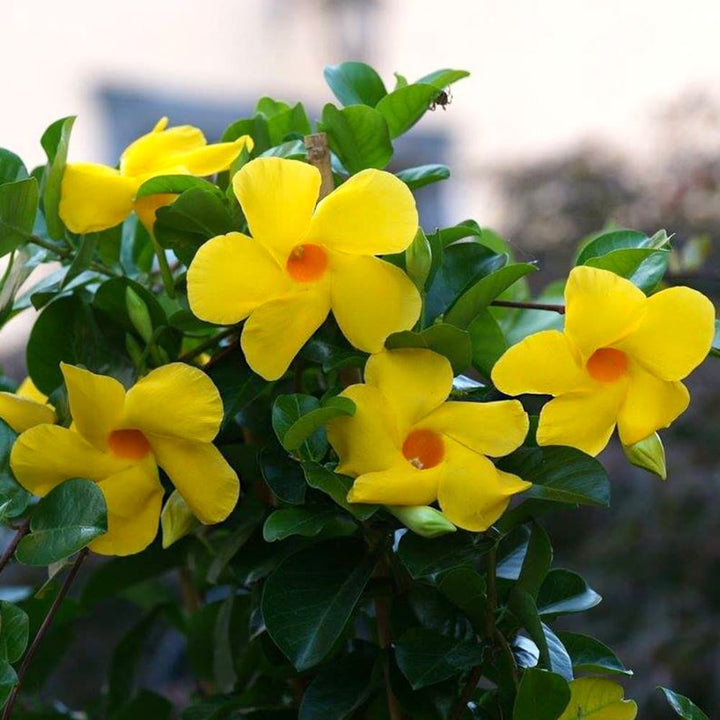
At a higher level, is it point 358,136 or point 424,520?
point 358,136

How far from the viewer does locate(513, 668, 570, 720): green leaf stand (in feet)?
1.52

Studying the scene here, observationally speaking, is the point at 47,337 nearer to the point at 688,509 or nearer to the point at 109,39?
the point at 688,509

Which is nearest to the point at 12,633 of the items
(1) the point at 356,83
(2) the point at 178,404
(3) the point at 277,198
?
(2) the point at 178,404

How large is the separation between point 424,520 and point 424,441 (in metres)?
0.05

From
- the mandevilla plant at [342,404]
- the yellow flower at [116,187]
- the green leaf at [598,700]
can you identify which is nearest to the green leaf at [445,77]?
the mandevilla plant at [342,404]

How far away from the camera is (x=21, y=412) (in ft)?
1.77

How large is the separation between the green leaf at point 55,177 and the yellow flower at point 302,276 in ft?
0.42

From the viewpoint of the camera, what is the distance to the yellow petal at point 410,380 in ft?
1.55

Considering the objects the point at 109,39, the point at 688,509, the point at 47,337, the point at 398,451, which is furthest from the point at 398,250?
the point at 109,39

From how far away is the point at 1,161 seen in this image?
0.57 metres

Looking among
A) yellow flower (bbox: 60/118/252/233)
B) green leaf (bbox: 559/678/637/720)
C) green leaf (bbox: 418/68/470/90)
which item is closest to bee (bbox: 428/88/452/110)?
green leaf (bbox: 418/68/470/90)

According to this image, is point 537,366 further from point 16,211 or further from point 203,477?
point 16,211

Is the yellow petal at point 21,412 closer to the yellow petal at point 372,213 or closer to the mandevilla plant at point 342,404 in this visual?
the mandevilla plant at point 342,404

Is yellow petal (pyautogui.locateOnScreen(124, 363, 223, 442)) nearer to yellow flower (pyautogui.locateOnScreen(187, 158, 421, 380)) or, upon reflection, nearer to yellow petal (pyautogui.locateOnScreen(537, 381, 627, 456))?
yellow flower (pyautogui.locateOnScreen(187, 158, 421, 380))
